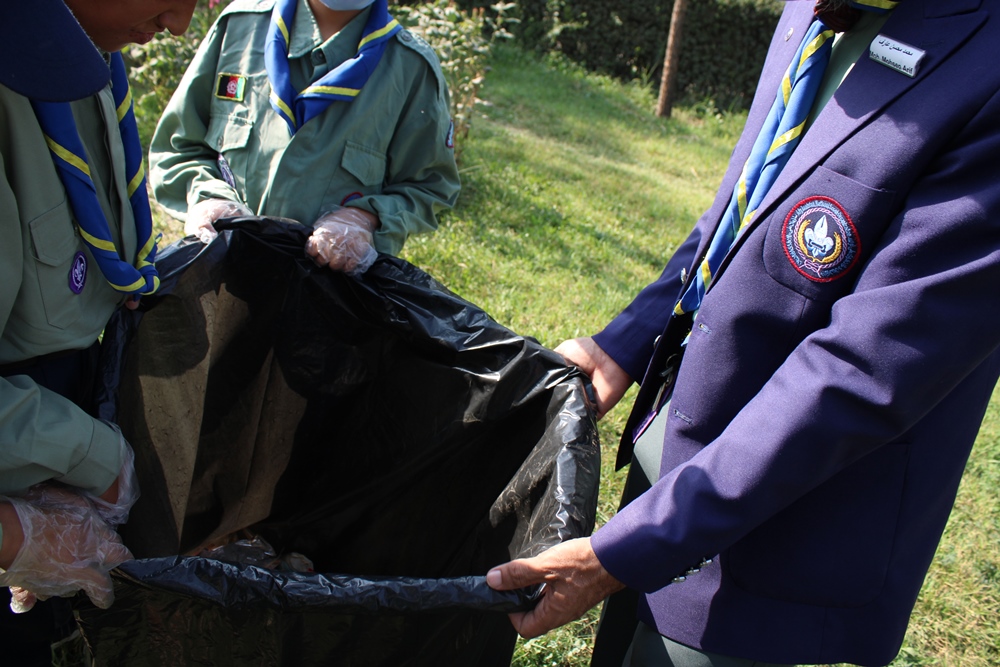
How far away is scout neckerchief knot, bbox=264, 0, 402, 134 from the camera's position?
71.4 inches

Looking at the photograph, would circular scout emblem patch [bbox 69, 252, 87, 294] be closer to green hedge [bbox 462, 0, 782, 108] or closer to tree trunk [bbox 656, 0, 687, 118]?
tree trunk [bbox 656, 0, 687, 118]

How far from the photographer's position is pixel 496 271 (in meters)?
4.13

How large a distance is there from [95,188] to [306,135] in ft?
2.15

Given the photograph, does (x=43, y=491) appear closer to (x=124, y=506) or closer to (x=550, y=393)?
(x=124, y=506)

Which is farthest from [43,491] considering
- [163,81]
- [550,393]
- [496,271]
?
[163,81]

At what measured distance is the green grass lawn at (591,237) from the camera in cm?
250

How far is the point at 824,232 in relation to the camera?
1084 mm

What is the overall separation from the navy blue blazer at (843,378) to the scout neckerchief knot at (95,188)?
2.91 feet

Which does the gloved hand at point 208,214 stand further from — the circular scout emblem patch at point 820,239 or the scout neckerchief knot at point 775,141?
the circular scout emblem patch at point 820,239

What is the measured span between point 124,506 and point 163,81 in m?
4.45

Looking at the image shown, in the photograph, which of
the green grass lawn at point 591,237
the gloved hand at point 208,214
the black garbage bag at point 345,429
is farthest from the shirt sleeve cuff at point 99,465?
the green grass lawn at point 591,237

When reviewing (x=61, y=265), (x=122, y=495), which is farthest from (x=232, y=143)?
(x=122, y=495)

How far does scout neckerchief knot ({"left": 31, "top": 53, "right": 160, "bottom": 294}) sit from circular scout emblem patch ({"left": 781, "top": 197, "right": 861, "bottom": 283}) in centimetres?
103

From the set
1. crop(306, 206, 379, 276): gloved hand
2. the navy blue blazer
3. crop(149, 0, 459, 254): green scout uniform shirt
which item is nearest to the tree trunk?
crop(149, 0, 459, 254): green scout uniform shirt
